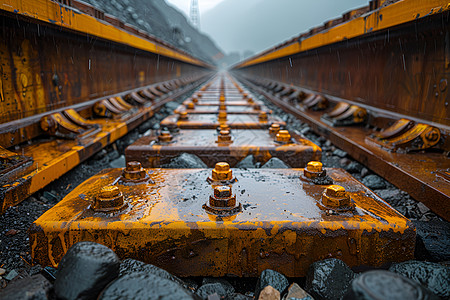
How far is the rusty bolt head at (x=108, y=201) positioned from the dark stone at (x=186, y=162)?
1.00 m

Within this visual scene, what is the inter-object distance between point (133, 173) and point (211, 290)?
794 millimetres

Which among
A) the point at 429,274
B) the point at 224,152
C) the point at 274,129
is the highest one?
the point at 274,129

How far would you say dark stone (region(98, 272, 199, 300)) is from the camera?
883 millimetres

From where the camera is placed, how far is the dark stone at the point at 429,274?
3.58ft

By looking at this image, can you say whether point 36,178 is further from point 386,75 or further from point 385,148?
point 386,75

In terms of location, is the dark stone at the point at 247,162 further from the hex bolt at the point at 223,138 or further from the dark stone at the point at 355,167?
the dark stone at the point at 355,167

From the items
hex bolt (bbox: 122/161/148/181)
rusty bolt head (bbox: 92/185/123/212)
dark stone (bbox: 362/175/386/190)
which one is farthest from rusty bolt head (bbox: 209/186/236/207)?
dark stone (bbox: 362/175/386/190)

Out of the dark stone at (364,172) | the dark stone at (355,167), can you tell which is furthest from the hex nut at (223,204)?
the dark stone at (355,167)

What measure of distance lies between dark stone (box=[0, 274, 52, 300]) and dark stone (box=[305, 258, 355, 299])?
34.2 inches

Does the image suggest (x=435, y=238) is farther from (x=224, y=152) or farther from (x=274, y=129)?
(x=274, y=129)

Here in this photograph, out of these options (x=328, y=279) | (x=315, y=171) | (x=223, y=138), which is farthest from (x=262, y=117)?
(x=328, y=279)

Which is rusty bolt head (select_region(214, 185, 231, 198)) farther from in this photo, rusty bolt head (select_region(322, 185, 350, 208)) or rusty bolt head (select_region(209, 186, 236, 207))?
rusty bolt head (select_region(322, 185, 350, 208))

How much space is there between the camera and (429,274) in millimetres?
1138

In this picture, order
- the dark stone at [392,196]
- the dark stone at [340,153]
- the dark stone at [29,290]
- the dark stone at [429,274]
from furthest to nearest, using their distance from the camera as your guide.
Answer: the dark stone at [340,153] → the dark stone at [392,196] → the dark stone at [429,274] → the dark stone at [29,290]
